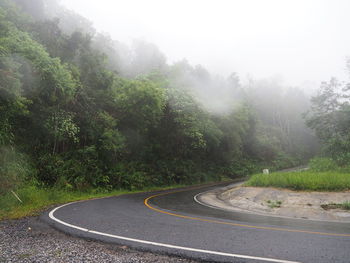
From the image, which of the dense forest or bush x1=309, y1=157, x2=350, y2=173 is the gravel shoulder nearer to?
bush x1=309, y1=157, x2=350, y2=173

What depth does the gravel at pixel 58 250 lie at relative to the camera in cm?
485

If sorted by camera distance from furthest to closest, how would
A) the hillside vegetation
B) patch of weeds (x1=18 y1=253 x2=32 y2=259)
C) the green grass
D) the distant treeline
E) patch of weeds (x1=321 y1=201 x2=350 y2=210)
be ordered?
1. the distant treeline
2. the hillside vegetation
3. the green grass
4. patch of weeds (x1=321 y1=201 x2=350 y2=210)
5. patch of weeds (x1=18 y1=253 x2=32 y2=259)

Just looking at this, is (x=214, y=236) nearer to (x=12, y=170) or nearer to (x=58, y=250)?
(x=58, y=250)

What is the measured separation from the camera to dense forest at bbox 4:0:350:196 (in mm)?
14703

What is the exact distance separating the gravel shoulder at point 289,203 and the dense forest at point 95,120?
8744mm

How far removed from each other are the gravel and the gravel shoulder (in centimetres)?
716

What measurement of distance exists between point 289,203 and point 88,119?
16064 millimetres

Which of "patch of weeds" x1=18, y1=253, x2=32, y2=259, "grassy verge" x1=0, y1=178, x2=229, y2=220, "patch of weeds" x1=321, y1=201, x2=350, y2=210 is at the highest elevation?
"patch of weeds" x1=18, y1=253, x2=32, y2=259

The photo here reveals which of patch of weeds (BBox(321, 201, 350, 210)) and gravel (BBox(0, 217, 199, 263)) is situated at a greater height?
gravel (BBox(0, 217, 199, 263))

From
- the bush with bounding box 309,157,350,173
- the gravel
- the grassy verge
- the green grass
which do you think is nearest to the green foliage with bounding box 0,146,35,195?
the grassy verge

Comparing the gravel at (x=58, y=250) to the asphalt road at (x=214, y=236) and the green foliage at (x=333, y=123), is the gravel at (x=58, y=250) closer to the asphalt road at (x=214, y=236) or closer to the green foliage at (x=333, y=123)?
the asphalt road at (x=214, y=236)

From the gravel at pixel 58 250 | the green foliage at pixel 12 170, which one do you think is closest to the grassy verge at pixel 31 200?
the green foliage at pixel 12 170

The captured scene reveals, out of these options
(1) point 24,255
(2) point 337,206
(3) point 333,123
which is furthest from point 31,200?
(3) point 333,123

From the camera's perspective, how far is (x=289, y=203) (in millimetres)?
11797
